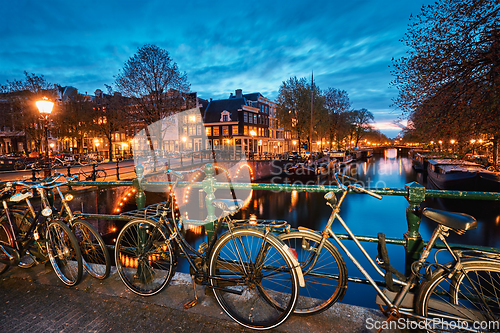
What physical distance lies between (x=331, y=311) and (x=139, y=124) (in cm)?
2304

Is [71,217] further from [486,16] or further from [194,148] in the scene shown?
[194,148]

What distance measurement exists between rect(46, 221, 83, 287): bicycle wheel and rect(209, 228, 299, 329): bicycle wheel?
1.70 m

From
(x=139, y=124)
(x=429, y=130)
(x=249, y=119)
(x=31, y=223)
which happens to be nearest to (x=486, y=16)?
(x=429, y=130)

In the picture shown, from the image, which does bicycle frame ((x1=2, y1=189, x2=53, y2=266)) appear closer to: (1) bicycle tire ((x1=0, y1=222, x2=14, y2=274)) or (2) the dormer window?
(1) bicycle tire ((x1=0, y1=222, x2=14, y2=274))

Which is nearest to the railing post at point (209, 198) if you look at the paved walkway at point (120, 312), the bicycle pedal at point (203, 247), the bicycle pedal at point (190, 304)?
the bicycle pedal at point (203, 247)

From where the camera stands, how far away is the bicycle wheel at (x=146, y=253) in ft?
8.52

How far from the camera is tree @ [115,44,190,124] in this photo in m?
20.6

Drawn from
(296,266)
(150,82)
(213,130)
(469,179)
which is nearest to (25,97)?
(150,82)

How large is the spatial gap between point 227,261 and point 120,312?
45.9 inches

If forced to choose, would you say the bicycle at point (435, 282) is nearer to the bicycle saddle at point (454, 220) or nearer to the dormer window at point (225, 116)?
the bicycle saddle at point (454, 220)

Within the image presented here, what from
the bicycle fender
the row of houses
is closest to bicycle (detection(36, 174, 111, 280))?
the bicycle fender

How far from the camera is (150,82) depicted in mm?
20859

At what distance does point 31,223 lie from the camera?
326 cm

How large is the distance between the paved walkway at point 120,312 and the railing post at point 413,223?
674 millimetres
